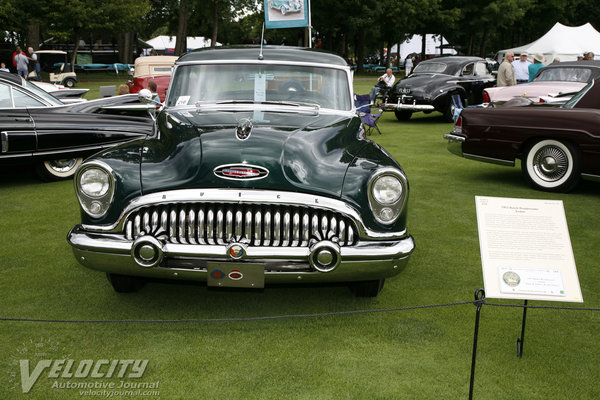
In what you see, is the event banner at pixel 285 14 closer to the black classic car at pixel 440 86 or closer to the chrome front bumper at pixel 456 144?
the black classic car at pixel 440 86

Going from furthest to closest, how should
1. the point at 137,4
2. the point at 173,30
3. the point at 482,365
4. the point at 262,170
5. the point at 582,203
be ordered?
the point at 173,30 < the point at 137,4 < the point at 582,203 < the point at 262,170 < the point at 482,365

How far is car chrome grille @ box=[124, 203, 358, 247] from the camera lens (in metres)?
3.62

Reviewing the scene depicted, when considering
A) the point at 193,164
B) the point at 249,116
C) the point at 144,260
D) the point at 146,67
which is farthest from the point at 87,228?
the point at 146,67

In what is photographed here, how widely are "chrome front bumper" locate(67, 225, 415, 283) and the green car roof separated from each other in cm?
228

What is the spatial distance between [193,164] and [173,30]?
201ft

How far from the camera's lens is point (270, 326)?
3.94 meters

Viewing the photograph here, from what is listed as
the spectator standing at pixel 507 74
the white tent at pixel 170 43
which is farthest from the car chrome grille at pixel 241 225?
the white tent at pixel 170 43

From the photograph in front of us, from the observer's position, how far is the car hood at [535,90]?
1216 centimetres

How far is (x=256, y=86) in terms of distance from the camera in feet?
17.3

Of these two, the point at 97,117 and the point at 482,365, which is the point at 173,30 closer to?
the point at 97,117

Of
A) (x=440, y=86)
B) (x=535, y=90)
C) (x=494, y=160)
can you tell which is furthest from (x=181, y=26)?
(x=494, y=160)

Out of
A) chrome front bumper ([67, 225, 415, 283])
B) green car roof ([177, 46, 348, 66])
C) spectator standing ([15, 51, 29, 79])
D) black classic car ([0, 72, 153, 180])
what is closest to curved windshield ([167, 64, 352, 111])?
green car roof ([177, 46, 348, 66])

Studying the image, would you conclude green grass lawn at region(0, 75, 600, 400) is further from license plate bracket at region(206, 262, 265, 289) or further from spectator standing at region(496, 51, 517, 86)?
spectator standing at region(496, 51, 517, 86)

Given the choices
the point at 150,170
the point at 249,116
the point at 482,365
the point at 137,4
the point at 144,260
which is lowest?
the point at 482,365
